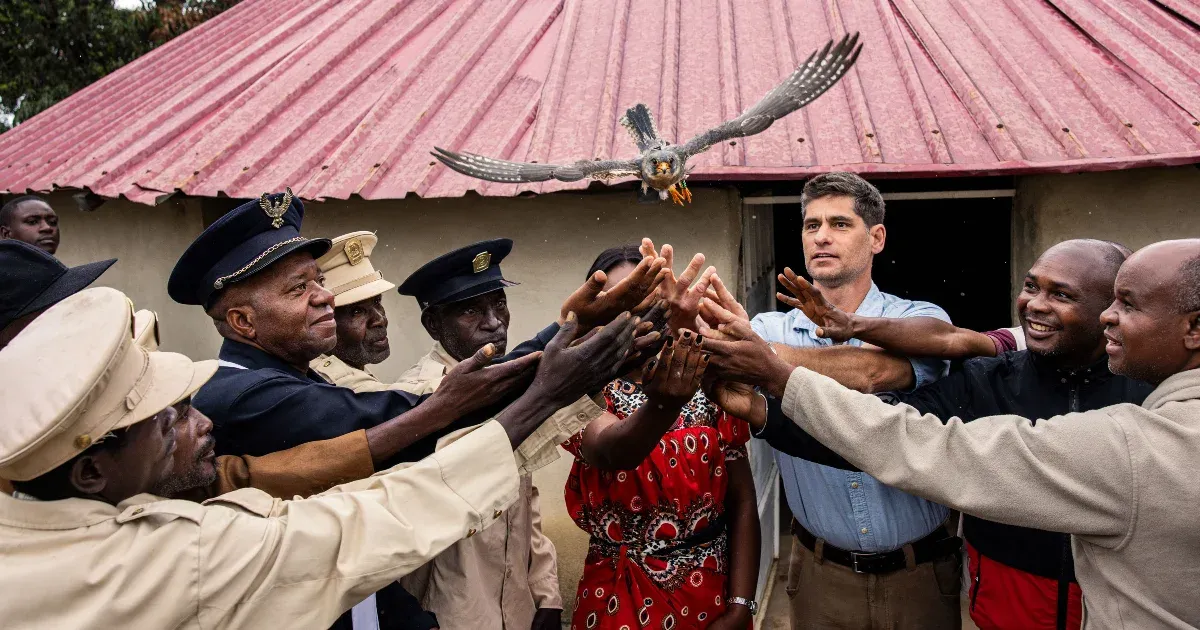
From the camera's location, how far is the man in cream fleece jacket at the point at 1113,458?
1795 mm

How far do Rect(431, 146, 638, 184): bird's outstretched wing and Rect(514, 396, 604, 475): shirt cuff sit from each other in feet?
4.63

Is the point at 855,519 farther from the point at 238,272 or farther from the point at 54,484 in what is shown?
the point at 54,484

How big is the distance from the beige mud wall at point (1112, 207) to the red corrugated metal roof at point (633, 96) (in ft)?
0.91

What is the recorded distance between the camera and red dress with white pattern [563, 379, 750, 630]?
9.67ft

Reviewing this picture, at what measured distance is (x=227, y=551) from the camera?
5.37 feet

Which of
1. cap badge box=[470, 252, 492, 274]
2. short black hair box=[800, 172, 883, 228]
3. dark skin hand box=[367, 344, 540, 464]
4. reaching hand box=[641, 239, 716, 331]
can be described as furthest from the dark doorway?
dark skin hand box=[367, 344, 540, 464]

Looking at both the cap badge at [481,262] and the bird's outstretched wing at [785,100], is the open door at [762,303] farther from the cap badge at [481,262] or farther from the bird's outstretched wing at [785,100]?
the cap badge at [481,262]

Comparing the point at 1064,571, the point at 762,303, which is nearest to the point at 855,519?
the point at 1064,571

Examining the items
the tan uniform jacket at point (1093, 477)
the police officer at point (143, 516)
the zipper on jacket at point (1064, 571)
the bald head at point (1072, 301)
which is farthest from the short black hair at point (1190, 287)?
the police officer at point (143, 516)

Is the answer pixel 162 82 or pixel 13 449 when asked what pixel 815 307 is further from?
pixel 162 82

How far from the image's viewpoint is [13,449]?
1473 millimetres

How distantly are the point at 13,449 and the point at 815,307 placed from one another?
1984 millimetres

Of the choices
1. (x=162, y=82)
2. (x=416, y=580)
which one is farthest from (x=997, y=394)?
(x=162, y=82)

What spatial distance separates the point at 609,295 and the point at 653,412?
450 millimetres
